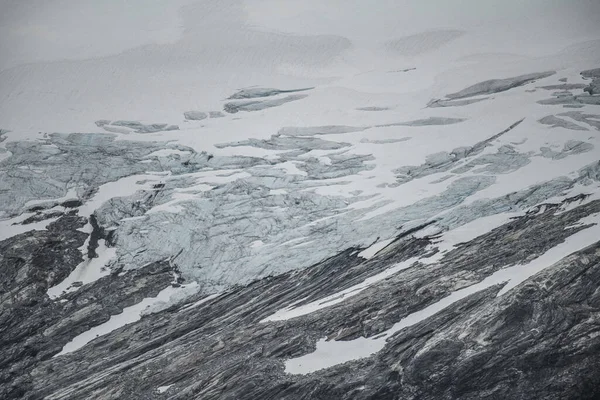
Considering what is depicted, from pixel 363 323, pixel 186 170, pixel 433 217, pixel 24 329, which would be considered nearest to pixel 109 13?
pixel 186 170

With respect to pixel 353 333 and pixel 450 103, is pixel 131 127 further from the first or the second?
pixel 353 333

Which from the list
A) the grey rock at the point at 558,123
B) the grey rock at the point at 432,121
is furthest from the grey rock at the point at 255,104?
the grey rock at the point at 558,123

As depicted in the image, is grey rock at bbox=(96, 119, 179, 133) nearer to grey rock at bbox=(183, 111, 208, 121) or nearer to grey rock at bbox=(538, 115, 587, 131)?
grey rock at bbox=(183, 111, 208, 121)

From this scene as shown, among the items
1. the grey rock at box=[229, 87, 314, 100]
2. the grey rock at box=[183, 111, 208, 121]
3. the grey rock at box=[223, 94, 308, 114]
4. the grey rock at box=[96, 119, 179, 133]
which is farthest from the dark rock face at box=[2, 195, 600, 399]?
the grey rock at box=[229, 87, 314, 100]

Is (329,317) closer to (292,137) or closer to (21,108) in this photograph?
(292,137)

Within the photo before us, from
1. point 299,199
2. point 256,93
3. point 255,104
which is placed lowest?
point 299,199

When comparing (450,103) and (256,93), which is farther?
(256,93)

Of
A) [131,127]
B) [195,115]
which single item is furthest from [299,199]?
[131,127]

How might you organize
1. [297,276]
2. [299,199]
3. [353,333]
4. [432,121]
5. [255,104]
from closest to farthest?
[353,333]
[297,276]
[299,199]
[432,121]
[255,104]
